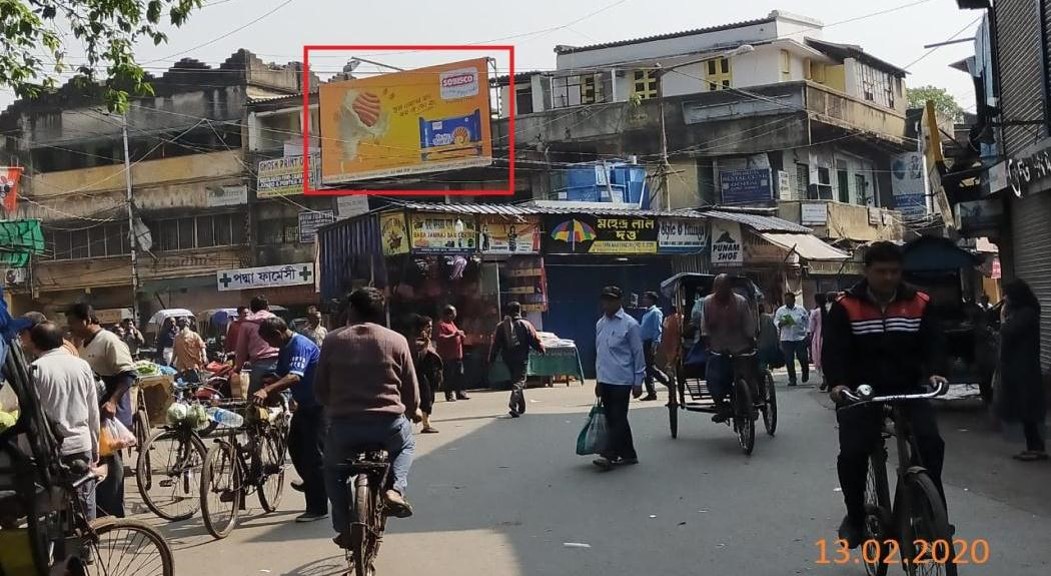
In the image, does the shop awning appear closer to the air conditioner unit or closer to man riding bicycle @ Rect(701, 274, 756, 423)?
man riding bicycle @ Rect(701, 274, 756, 423)

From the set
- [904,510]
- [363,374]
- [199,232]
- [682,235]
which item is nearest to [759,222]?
[682,235]

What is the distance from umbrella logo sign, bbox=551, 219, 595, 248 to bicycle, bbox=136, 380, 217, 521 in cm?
1660

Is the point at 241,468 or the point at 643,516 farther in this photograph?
the point at 241,468

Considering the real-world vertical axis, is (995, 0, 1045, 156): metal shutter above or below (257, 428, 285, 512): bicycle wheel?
above

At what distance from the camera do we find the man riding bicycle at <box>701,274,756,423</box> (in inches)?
440

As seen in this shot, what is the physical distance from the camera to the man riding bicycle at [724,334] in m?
11.2

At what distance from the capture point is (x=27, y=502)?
185 inches

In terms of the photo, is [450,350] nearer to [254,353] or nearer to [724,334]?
[254,353]

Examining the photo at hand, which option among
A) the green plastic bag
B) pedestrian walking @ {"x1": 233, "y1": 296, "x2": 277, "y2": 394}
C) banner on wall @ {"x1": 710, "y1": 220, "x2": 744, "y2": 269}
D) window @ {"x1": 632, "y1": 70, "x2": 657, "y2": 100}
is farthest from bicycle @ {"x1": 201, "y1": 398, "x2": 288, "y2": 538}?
window @ {"x1": 632, "y1": 70, "x2": 657, "y2": 100}

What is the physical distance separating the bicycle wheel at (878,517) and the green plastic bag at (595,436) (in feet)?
15.6

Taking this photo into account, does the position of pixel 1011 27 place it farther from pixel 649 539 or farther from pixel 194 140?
pixel 194 140

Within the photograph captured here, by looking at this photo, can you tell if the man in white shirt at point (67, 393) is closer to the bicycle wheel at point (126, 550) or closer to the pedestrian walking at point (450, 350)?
the bicycle wheel at point (126, 550)

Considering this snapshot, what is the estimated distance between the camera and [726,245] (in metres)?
29.7

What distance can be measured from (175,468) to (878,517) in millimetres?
5867
